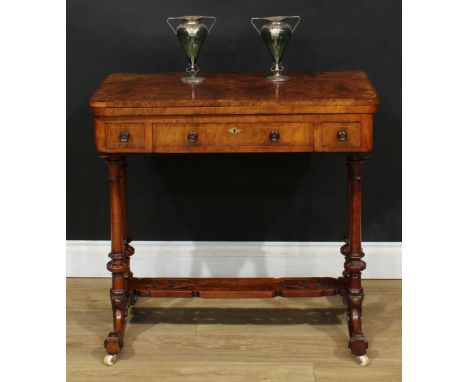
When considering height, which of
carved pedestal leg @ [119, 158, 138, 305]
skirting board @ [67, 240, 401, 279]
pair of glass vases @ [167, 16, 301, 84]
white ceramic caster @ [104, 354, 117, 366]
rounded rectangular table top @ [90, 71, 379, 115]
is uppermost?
pair of glass vases @ [167, 16, 301, 84]

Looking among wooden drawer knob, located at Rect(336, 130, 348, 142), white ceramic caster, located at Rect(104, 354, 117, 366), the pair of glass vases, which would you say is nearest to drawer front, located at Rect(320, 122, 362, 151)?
wooden drawer knob, located at Rect(336, 130, 348, 142)

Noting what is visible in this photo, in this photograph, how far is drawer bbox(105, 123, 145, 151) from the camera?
3146mm

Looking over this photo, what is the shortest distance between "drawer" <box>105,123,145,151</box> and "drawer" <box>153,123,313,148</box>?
2.2 inches

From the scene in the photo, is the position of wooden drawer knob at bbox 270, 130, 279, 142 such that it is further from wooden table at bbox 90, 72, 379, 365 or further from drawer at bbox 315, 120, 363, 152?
drawer at bbox 315, 120, 363, 152

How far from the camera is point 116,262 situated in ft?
11.1

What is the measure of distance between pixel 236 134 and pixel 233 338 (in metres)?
0.96

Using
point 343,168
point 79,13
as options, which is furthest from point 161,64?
point 343,168

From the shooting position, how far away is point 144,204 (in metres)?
4.07

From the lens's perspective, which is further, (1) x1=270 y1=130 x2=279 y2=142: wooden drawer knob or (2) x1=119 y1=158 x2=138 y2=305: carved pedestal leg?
(2) x1=119 y1=158 x2=138 y2=305: carved pedestal leg

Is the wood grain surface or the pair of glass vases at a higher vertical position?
the pair of glass vases

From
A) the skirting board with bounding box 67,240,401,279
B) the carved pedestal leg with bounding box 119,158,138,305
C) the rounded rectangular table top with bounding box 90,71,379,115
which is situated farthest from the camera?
the skirting board with bounding box 67,240,401,279

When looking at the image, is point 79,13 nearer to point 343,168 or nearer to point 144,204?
point 144,204

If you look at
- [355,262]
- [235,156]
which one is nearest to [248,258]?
[235,156]

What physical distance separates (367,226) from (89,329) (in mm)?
1434
